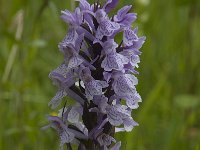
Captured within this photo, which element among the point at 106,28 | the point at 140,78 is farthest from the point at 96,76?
the point at 140,78

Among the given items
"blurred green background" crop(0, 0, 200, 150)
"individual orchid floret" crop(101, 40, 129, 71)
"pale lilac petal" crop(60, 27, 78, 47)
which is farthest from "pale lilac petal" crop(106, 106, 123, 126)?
"blurred green background" crop(0, 0, 200, 150)

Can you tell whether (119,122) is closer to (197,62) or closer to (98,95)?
(98,95)

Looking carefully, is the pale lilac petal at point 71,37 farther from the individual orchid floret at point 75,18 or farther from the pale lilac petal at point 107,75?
the pale lilac petal at point 107,75

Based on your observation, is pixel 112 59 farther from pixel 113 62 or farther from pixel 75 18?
pixel 75 18

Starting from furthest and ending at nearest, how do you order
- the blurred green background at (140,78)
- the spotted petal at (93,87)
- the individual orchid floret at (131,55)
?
the blurred green background at (140,78)
the individual orchid floret at (131,55)
the spotted petal at (93,87)

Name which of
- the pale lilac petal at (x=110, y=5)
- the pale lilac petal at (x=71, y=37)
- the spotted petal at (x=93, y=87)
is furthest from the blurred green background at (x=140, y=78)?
the spotted petal at (x=93, y=87)

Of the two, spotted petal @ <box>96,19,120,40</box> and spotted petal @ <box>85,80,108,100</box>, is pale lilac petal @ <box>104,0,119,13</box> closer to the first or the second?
spotted petal @ <box>96,19,120,40</box>

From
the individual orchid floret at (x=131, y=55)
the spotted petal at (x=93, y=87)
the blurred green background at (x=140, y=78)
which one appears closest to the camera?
the spotted petal at (x=93, y=87)

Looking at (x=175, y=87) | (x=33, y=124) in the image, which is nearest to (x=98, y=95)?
(x=33, y=124)
